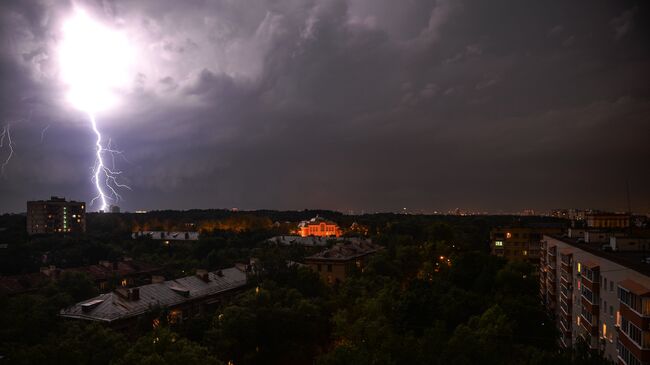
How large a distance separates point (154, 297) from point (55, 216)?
10158 centimetres

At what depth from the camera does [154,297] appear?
38.6 metres

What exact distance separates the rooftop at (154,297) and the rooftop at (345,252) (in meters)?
11.5

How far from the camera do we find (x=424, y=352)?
20938 mm

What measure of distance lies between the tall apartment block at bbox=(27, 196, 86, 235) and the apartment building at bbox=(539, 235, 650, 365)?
118 metres

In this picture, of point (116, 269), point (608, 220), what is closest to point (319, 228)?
point (608, 220)

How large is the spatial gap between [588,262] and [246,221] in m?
116

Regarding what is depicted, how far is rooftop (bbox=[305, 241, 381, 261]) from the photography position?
5952cm

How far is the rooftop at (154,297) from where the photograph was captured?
111 ft

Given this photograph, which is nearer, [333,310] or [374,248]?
[333,310]

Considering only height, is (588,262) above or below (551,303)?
above

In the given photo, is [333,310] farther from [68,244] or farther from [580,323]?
[68,244]

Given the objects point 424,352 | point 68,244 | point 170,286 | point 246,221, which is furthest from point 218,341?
point 246,221

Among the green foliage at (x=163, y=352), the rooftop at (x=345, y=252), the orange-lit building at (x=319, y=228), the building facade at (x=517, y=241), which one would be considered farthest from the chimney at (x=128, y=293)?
the orange-lit building at (x=319, y=228)

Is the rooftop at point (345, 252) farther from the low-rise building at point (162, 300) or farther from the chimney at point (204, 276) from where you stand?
the chimney at point (204, 276)
